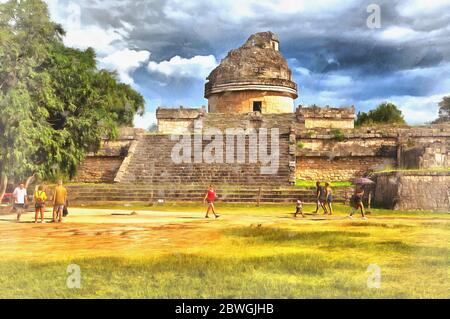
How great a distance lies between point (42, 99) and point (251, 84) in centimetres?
1567

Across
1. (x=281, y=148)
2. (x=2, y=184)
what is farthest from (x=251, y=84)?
(x=2, y=184)

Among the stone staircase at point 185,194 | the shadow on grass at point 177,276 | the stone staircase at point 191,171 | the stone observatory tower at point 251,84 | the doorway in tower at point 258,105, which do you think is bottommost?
the shadow on grass at point 177,276

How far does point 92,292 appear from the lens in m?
4.46

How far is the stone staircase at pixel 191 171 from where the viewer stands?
19.1 metres

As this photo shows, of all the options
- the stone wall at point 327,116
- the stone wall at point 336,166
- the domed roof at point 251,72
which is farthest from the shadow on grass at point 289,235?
the domed roof at point 251,72

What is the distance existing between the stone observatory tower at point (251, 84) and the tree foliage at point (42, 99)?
41.4ft

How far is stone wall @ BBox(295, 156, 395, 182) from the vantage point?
20625 mm

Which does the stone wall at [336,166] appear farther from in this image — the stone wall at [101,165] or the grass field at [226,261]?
the grass field at [226,261]

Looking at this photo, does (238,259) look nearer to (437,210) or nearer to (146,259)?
(146,259)

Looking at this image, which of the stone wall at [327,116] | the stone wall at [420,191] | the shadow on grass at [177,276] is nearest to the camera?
the shadow on grass at [177,276]

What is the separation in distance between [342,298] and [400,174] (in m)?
11.5

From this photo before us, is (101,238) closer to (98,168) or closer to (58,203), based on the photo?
(58,203)
